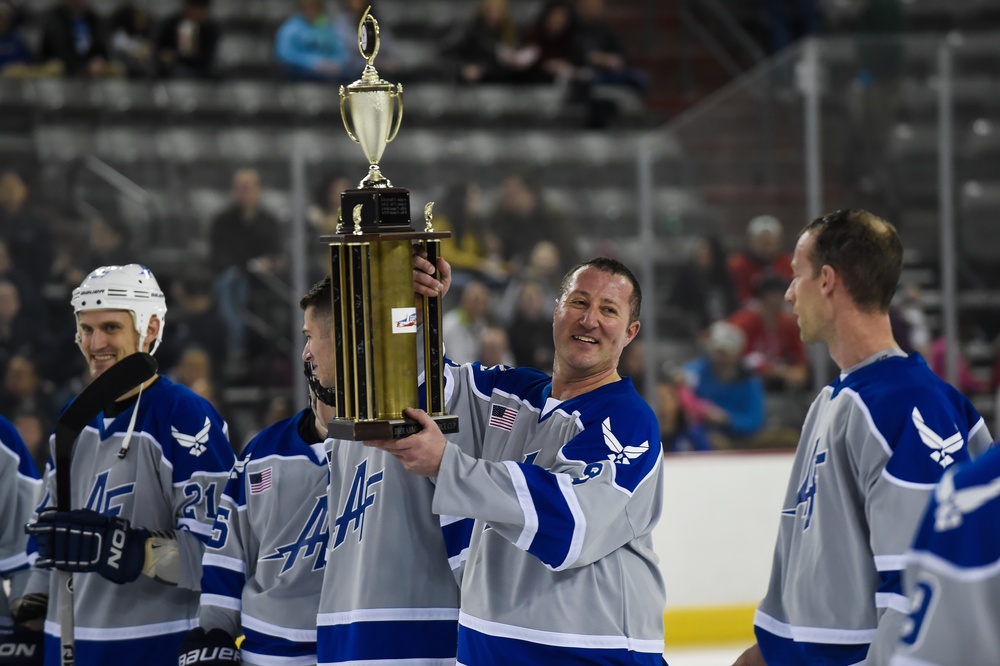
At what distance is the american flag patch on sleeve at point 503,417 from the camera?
252 cm

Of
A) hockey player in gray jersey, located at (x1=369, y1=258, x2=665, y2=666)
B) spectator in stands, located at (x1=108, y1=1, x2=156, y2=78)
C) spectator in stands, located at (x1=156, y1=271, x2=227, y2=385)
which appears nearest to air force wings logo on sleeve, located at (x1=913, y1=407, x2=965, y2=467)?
hockey player in gray jersey, located at (x1=369, y1=258, x2=665, y2=666)

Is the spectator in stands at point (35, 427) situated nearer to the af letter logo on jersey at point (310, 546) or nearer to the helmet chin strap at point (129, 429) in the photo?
the helmet chin strap at point (129, 429)

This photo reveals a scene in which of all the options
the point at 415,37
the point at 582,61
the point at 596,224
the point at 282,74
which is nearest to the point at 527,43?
the point at 582,61

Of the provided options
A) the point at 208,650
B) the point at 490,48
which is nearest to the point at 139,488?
the point at 208,650

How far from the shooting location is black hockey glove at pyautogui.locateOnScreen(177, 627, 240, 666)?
2637mm

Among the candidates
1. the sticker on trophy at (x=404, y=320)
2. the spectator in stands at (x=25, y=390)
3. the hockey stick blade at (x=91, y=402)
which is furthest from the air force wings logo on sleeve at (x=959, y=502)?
the spectator in stands at (x=25, y=390)

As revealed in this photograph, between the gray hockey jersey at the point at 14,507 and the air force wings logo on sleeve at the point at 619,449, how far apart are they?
1.62m

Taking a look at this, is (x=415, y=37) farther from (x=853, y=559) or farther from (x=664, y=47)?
(x=853, y=559)

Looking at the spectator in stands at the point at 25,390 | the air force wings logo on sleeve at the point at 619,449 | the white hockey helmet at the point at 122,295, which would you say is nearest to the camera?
the air force wings logo on sleeve at the point at 619,449

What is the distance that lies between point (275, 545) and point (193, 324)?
3.09 m

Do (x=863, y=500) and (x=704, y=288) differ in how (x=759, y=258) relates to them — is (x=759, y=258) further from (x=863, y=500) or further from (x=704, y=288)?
(x=863, y=500)

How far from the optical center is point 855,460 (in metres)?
2.27

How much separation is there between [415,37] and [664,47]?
70.7 inches

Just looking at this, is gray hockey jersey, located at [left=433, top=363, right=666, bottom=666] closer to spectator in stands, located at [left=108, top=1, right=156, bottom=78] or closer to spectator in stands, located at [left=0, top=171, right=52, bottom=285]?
spectator in stands, located at [left=0, top=171, right=52, bottom=285]
